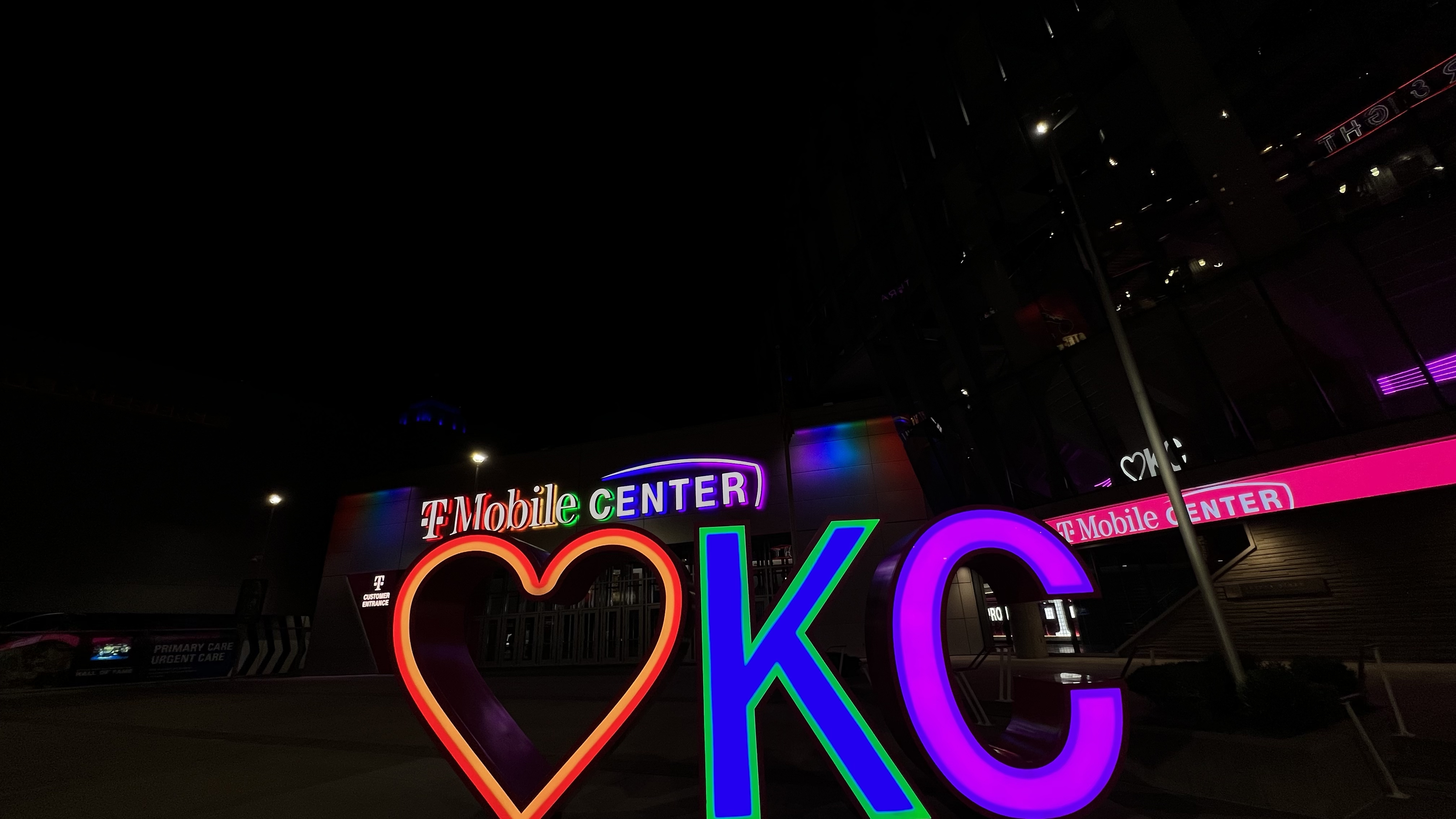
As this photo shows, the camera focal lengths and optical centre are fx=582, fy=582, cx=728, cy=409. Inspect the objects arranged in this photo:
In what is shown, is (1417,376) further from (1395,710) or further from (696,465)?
(696,465)

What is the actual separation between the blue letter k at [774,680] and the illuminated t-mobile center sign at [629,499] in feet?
64.7

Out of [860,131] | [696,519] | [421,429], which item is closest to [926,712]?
[696,519]

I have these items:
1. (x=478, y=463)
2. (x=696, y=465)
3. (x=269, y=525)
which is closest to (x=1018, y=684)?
(x=696, y=465)

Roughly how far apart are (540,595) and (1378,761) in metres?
8.20

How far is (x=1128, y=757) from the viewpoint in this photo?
22.3 feet

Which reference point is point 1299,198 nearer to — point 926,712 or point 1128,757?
point 1128,757

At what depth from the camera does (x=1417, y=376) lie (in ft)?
36.1

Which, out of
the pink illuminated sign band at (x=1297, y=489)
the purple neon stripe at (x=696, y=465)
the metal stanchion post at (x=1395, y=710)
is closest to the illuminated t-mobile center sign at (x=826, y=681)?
the metal stanchion post at (x=1395, y=710)

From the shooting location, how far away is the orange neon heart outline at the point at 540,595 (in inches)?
173

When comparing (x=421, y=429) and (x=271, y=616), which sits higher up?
(x=421, y=429)

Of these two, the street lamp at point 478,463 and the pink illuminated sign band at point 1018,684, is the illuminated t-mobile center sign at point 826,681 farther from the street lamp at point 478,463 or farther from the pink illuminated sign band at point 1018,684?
the street lamp at point 478,463

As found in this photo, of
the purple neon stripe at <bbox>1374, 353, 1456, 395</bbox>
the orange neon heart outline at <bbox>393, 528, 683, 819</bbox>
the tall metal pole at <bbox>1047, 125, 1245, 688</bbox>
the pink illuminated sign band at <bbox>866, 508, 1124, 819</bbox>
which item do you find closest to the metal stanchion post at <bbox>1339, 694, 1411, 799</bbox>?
the tall metal pole at <bbox>1047, 125, 1245, 688</bbox>

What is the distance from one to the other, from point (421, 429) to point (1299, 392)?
173 feet

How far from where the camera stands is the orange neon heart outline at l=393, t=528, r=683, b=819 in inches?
173
